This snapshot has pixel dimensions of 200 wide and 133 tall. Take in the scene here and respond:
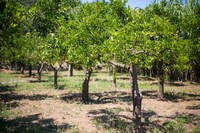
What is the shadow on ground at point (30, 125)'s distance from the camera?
1498 cm

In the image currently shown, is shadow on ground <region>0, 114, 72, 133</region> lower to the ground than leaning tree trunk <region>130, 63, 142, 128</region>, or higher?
lower

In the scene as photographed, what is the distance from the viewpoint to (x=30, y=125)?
635 inches

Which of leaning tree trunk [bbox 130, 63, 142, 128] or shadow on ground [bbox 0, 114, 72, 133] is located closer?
leaning tree trunk [bbox 130, 63, 142, 128]

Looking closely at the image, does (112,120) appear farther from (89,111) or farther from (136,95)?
(136,95)

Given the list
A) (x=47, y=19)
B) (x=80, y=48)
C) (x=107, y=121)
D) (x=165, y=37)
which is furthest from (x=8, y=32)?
(x=47, y=19)

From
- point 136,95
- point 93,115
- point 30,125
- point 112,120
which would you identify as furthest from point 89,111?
point 136,95

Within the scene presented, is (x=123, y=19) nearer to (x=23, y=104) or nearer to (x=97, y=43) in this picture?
(x=97, y=43)

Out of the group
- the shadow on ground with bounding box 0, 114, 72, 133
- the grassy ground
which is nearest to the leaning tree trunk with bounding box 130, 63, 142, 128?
the grassy ground

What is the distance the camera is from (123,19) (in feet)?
44.7

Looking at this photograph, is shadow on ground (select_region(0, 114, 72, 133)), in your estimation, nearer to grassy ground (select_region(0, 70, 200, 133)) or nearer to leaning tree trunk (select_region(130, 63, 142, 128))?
grassy ground (select_region(0, 70, 200, 133))

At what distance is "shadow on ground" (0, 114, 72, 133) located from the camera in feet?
49.2

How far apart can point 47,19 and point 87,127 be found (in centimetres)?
1261

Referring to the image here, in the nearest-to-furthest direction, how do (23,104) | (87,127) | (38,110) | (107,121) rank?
(87,127)
(107,121)
(38,110)
(23,104)

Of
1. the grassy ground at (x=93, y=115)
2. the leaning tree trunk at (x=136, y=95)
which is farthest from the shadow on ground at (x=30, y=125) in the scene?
the leaning tree trunk at (x=136, y=95)
